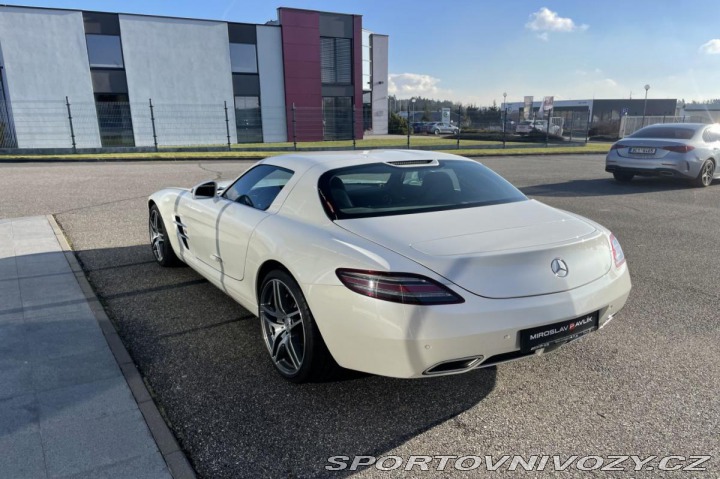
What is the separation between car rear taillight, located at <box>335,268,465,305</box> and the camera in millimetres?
2334

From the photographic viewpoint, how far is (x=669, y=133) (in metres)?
11.5

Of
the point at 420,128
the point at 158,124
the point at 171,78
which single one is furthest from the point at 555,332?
the point at 420,128

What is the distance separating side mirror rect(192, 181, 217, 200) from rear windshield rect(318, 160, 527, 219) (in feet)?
5.00

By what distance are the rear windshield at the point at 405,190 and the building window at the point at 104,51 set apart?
90.4ft

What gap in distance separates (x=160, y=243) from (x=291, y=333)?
286 cm

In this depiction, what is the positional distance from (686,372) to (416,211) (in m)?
2.02

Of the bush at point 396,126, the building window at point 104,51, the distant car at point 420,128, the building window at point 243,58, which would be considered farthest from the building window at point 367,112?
the building window at point 104,51

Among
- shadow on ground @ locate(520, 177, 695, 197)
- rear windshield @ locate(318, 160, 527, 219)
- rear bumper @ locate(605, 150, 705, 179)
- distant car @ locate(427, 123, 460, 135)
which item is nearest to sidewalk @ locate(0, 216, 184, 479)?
rear windshield @ locate(318, 160, 527, 219)

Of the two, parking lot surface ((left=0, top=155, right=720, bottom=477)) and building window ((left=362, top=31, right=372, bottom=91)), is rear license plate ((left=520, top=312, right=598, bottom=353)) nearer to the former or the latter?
parking lot surface ((left=0, top=155, right=720, bottom=477))

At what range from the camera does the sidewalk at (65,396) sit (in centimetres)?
231

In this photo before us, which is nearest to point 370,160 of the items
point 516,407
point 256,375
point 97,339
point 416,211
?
point 416,211

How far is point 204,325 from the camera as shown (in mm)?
3896

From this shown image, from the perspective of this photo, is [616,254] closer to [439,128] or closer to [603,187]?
[603,187]

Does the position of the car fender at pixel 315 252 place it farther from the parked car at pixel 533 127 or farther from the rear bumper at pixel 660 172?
the parked car at pixel 533 127
